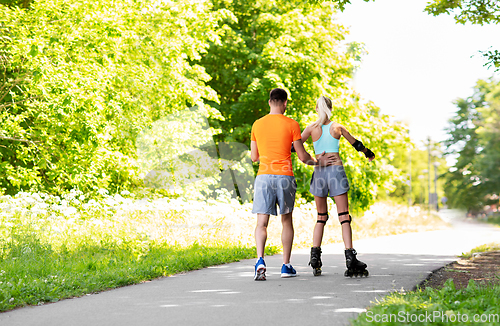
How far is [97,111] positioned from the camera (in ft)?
41.5

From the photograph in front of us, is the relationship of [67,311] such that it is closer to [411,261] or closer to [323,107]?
[323,107]

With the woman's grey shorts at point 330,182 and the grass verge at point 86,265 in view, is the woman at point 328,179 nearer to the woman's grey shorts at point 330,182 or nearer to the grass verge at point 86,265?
the woman's grey shorts at point 330,182

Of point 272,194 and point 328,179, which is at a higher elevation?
point 328,179

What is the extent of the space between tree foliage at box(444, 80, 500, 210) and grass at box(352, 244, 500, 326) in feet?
117

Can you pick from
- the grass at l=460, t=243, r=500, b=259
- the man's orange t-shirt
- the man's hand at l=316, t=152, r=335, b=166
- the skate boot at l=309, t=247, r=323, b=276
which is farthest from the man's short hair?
the grass at l=460, t=243, r=500, b=259

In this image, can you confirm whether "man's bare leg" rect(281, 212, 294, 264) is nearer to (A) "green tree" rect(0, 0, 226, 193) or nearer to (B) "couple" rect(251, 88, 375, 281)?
(B) "couple" rect(251, 88, 375, 281)

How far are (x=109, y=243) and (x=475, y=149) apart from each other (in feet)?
169

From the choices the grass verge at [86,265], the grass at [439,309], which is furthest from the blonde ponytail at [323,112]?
the grass verge at [86,265]

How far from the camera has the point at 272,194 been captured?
5.69 metres

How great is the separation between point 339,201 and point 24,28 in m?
9.68

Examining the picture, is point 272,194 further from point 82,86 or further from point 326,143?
point 82,86

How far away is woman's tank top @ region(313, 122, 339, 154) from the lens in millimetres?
5914

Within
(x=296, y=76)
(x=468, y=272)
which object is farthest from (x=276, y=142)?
(x=296, y=76)

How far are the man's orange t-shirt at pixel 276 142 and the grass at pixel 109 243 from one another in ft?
6.29
